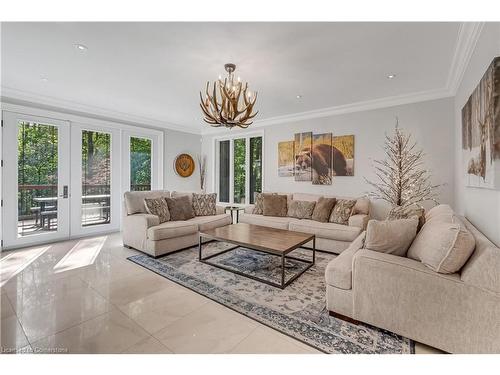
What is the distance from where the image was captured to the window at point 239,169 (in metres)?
5.93

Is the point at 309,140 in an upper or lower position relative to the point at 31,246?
upper

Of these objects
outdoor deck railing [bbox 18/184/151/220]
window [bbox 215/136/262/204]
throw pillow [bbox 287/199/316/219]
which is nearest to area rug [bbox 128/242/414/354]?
throw pillow [bbox 287/199/316/219]

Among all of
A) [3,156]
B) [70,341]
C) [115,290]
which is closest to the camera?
[70,341]

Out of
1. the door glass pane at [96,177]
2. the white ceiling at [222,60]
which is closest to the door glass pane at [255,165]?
the white ceiling at [222,60]

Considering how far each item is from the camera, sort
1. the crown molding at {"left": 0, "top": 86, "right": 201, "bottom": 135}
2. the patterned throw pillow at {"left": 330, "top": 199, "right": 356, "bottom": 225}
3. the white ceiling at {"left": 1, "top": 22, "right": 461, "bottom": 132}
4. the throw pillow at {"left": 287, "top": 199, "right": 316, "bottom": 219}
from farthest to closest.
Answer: the throw pillow at {"left": 287, "top": 199, "right": 316, "bottom": 219}
the patterned throw pillow at {"left": 330, "top": 199, "right": 356, "bottom": 225}
the crown molding at {"left": 0, "top": 86, "right": 201, "bottom": 135}
the white ceiling at {"left": 1, "top": 22, "right": 461, "bottom": 132}

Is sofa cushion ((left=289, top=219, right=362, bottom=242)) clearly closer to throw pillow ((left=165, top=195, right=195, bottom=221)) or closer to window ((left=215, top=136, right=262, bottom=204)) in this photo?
throw pillow ((left=165, top=195, right=195, bottom=221))

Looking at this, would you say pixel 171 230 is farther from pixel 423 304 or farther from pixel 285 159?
pixel 423 304

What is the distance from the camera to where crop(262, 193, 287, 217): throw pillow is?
15.2ft

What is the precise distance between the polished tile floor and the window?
3480 millimetres

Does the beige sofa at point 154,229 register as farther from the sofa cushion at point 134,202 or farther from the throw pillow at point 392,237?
the throw pillow at point 392,237
